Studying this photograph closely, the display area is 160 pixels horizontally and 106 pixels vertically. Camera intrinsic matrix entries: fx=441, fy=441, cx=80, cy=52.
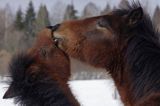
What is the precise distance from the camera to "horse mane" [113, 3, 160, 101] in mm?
2578

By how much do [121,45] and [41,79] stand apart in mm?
799

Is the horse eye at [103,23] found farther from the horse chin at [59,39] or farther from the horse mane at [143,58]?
the horse chin at [59,39]

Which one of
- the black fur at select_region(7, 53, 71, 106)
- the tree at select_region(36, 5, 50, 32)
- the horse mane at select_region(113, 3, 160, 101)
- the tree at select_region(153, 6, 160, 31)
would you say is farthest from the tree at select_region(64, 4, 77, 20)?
the horse mane at select_region(113, 3, 160, 101)

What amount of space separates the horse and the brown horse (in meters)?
0.34

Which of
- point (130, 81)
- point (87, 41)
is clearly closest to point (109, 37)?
point (87, 41)

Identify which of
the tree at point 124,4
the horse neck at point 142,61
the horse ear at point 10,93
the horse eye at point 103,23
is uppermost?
the tree at point 124,4

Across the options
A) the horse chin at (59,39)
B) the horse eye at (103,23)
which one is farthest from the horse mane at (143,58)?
the horse chin at (59,39)

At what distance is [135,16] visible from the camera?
9.42ft

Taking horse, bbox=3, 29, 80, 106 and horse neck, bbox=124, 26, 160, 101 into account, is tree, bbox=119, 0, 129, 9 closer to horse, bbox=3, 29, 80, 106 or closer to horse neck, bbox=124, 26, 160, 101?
horse neck, bbox=124, 26, 160, 101

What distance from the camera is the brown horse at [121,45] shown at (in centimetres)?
268

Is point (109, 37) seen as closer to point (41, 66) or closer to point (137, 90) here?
point (137, 90)

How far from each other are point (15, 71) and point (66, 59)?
1.46 feet

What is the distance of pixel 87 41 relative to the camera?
9.71 ft

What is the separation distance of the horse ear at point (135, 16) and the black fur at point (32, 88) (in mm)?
833
